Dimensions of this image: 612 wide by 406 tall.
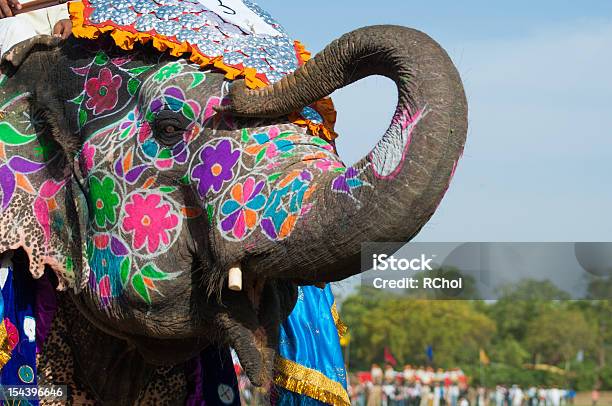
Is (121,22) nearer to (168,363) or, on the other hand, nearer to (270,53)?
(270,53)

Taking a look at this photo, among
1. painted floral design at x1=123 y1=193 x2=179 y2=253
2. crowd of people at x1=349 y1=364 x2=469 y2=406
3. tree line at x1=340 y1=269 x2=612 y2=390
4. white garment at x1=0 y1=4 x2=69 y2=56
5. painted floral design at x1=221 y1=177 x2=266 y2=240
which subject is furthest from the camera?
tree line at x1=340 y1=269 x2=612 y2=390

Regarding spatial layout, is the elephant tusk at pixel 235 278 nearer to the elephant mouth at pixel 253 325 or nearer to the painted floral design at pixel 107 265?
the elephant mouth at pixel 253 325

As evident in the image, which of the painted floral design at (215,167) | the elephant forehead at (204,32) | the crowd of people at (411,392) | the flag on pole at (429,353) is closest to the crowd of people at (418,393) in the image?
the crowd of people at (411,392)

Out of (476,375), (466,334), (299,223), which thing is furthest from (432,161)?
(466,334)

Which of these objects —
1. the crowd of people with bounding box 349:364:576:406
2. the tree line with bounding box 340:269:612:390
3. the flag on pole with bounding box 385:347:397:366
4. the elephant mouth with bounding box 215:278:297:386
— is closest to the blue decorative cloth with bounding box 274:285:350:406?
the elephant mouth with bounding box 215:278:297:386

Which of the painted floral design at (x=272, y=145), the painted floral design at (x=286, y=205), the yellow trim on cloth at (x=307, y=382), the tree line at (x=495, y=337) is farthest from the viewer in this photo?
the tree line at (x=495, y=337)

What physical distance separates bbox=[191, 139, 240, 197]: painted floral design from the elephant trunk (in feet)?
1.04

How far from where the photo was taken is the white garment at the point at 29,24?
4.62 meters

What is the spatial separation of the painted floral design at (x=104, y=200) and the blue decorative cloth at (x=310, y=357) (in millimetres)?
806

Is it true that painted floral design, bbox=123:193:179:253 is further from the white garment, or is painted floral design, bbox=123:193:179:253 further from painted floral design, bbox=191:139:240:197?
the white garment

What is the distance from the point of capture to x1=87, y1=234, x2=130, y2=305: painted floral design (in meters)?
3.98

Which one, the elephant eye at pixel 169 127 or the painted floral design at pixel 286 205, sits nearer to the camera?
the painted floral design at pixel 286 205

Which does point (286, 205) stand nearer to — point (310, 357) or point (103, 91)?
point (103, 91)

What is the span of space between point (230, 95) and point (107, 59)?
595mm
